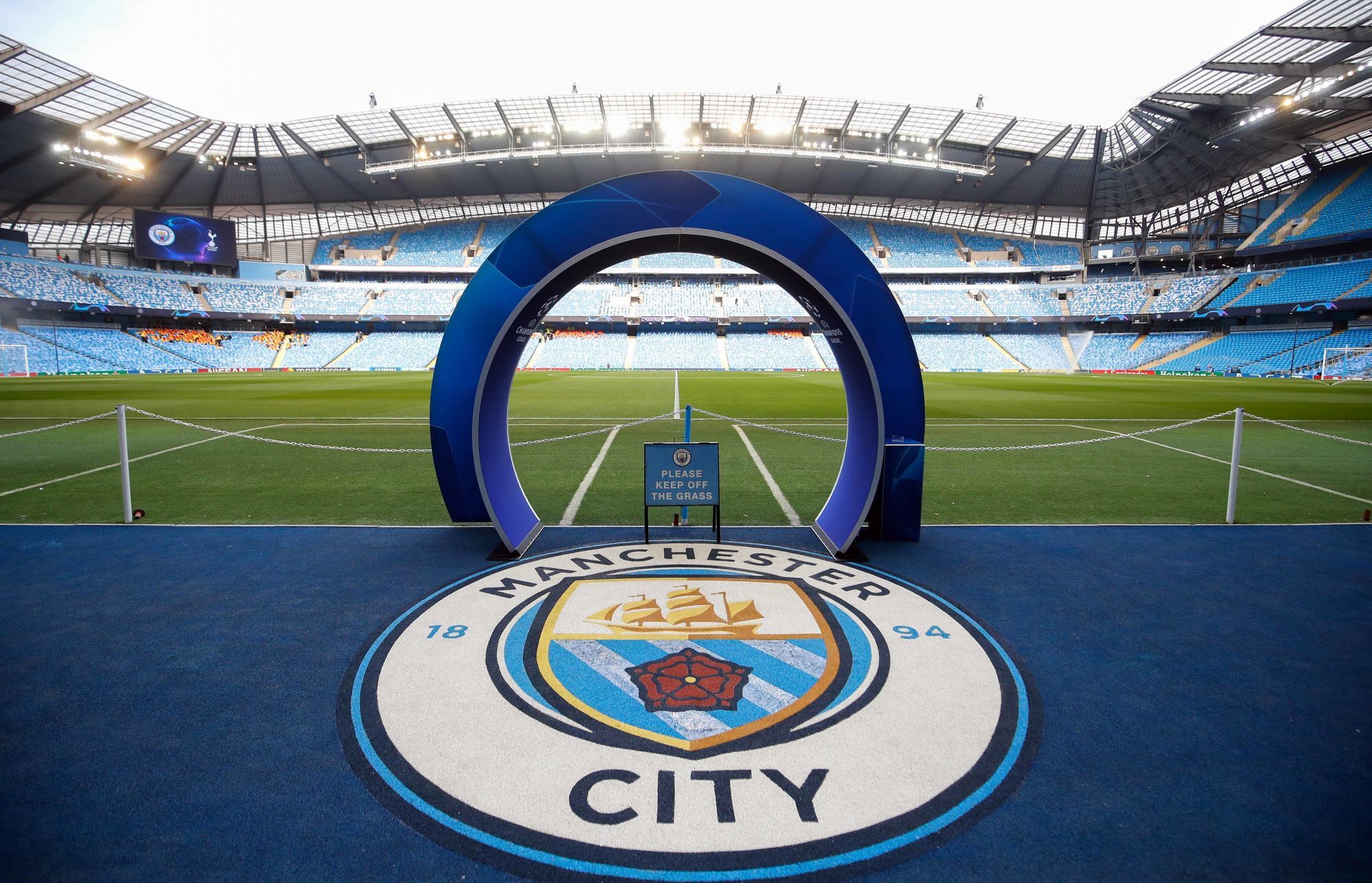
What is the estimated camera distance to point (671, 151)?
51.9 meters

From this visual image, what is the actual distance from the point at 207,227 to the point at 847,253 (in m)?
69.2

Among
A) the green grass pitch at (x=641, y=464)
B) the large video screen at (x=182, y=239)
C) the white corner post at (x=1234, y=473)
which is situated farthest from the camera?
the large video screen at (x=182, y=239)

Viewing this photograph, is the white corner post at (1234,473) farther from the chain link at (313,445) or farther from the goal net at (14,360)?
the goal net at (14,360)

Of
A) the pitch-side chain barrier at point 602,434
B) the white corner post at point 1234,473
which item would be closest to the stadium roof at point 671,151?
the pitch-side chain barrier at point 602,434

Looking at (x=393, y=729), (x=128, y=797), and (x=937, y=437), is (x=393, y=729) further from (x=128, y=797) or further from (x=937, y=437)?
(x=937, y=437)

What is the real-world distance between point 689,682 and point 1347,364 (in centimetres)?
5792

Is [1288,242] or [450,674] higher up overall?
[1288,242]

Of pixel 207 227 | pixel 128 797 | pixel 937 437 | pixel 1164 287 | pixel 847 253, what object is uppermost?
pixel 207 227

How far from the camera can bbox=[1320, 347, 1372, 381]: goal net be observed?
39.1 meters

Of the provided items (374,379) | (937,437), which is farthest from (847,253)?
(374,379)

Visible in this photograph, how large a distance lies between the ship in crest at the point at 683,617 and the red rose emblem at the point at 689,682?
34 centimetres

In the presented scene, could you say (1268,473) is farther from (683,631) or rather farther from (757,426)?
(683,631)

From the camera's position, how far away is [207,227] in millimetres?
55594

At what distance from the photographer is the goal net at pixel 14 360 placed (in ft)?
134
